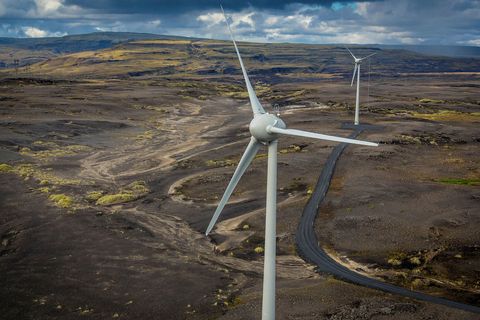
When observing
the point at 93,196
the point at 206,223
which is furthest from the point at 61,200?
the point at 206,223

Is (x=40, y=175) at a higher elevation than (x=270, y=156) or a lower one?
lower

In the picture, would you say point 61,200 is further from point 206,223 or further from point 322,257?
point 322,257

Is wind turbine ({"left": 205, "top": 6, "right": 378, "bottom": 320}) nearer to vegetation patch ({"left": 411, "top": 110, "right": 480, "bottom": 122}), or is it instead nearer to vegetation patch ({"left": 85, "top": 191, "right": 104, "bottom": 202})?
vegetation patch ({"left": 85, "top": 191, "right": 104, "bottom": 202})

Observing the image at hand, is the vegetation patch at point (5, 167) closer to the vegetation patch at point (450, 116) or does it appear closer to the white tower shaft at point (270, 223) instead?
the white tower shaft at point (270, 223)

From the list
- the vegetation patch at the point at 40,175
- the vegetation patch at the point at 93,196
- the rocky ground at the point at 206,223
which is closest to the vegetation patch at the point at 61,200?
the rocky ground at the point at 206,223

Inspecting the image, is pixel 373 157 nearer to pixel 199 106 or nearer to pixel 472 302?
pixel 472 302

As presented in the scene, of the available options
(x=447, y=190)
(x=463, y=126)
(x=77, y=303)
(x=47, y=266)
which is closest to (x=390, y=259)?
(x=447, y=190)
